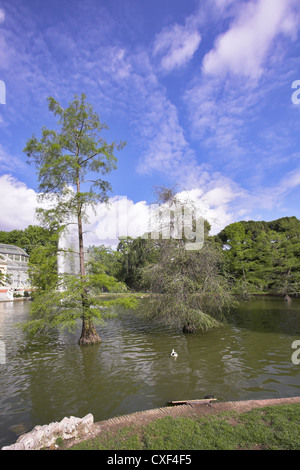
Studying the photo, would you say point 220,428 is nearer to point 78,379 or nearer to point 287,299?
point 78,379

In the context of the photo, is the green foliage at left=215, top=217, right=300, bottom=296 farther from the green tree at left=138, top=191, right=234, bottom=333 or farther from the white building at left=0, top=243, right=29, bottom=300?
the white building at left=0, top=243, right=29, bottom=300

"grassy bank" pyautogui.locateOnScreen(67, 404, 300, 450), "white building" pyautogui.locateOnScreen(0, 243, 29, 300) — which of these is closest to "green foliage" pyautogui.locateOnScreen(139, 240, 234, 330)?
"grassy bank" pyautogui.locateOnScreen(67, 404, 300, 450)

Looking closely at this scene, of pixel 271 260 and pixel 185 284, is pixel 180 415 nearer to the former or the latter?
pixel 185 284

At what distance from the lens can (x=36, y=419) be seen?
6332mm

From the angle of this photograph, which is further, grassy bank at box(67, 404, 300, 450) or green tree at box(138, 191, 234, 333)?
green tree at box(138, 191, 234, 333)

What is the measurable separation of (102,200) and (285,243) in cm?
3068

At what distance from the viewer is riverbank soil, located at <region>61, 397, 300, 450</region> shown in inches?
188

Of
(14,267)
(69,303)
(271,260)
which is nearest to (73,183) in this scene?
(69,303)

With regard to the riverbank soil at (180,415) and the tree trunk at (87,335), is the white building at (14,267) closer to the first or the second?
the tree trunk at (87,335)

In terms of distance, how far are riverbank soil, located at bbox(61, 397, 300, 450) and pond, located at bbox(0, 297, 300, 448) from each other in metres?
1.16

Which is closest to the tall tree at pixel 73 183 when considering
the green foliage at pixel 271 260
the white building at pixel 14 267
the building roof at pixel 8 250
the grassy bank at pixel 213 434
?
the grassy bank at pixel 213 434

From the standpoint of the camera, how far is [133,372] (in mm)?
9414

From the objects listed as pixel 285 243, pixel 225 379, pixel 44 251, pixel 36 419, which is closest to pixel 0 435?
pixel 36 419

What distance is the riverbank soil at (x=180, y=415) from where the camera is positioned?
4766mm
